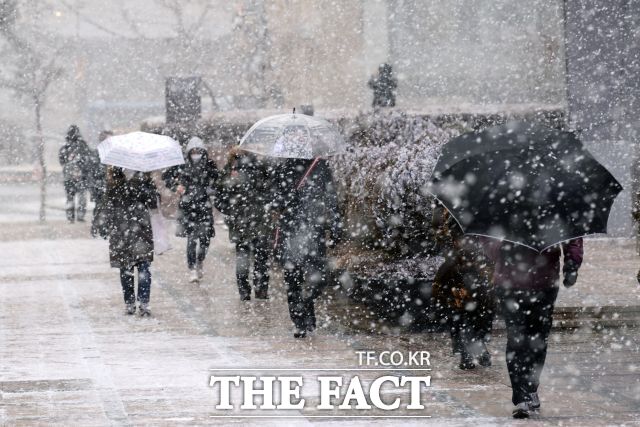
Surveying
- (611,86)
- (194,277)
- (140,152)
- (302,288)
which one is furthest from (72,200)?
(302,288)

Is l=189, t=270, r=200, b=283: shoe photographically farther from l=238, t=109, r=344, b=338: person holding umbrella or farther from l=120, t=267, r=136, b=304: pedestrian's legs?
l=238, t=109, r=344, b=338: person holding umbrella

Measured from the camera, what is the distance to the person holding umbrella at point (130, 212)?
11.6 m

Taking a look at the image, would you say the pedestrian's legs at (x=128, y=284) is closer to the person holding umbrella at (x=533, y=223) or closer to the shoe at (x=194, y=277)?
the shoe at (x=194, y=277)

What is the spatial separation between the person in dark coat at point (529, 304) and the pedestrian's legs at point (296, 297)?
3220 mm

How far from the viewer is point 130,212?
11.7 metres

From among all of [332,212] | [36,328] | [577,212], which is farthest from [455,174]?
[36,328]

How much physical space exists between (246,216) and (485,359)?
13.5 ft

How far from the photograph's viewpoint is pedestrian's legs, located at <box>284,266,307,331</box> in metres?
10.3

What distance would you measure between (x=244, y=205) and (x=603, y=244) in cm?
646

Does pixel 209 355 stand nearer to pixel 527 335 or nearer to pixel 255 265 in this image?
pixel 527 335

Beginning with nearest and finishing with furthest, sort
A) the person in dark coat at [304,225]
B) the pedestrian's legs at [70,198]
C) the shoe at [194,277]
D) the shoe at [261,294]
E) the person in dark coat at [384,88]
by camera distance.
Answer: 1. the person in dark coat at [304,225]
2. the shoe at [261,294]
3. the shoe at [194,277]
4. the person in dark coat at [384,88]
5. the pedestrian's legs at [70,198]

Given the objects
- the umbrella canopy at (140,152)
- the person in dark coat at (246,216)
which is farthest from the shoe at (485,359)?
the umbrella canopy at (140,152)

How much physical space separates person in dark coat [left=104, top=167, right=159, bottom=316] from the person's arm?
17.4 feet

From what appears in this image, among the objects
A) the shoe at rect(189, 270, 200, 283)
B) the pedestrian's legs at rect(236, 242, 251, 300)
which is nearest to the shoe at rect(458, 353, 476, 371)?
the pedestrian's legs at rect(236, 242, 251, 300)
